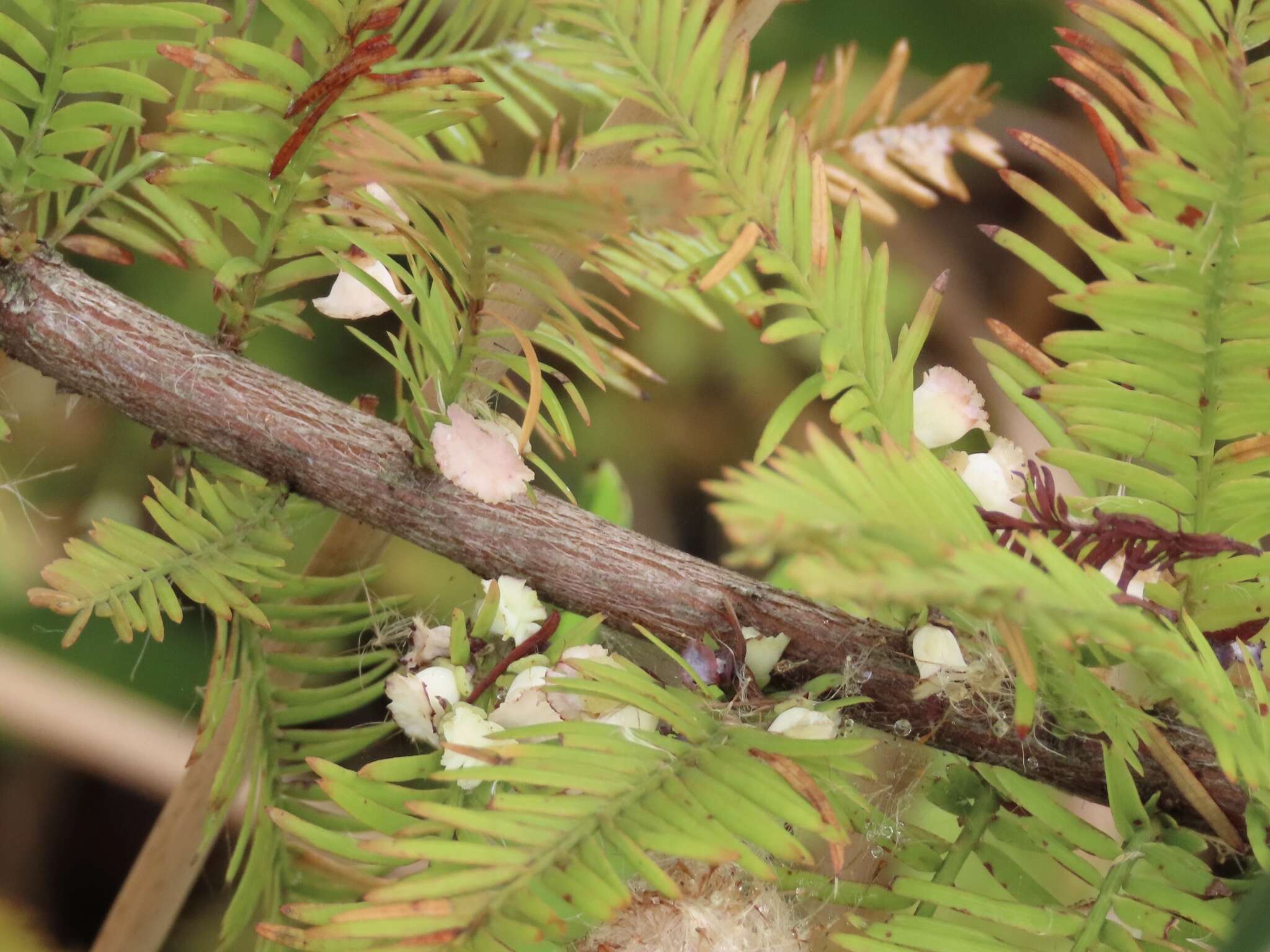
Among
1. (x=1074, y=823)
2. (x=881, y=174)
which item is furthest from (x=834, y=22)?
(x=1074, y=823)

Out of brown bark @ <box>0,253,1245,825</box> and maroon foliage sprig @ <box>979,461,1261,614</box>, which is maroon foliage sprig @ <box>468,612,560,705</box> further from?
maroon foliage sprig @ <box>979,461,1261,614</box>

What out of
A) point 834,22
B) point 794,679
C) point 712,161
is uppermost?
point 834,22

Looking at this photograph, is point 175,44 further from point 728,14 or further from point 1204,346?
point 1204,346

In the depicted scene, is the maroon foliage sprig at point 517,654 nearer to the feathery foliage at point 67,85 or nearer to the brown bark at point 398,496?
the brown bark at point 398,496

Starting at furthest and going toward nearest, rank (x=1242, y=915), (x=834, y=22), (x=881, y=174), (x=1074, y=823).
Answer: (x=834, y=22) < (x=881, y=174) < (x=1074, y=823) < (x=1242, y=915)

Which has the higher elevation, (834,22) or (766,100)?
(834,22)

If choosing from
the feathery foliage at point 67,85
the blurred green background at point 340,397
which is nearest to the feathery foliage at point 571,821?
the feathery foliage at point 67,85

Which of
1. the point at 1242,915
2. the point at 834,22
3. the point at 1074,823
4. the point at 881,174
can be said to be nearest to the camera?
the point at 1242,915
